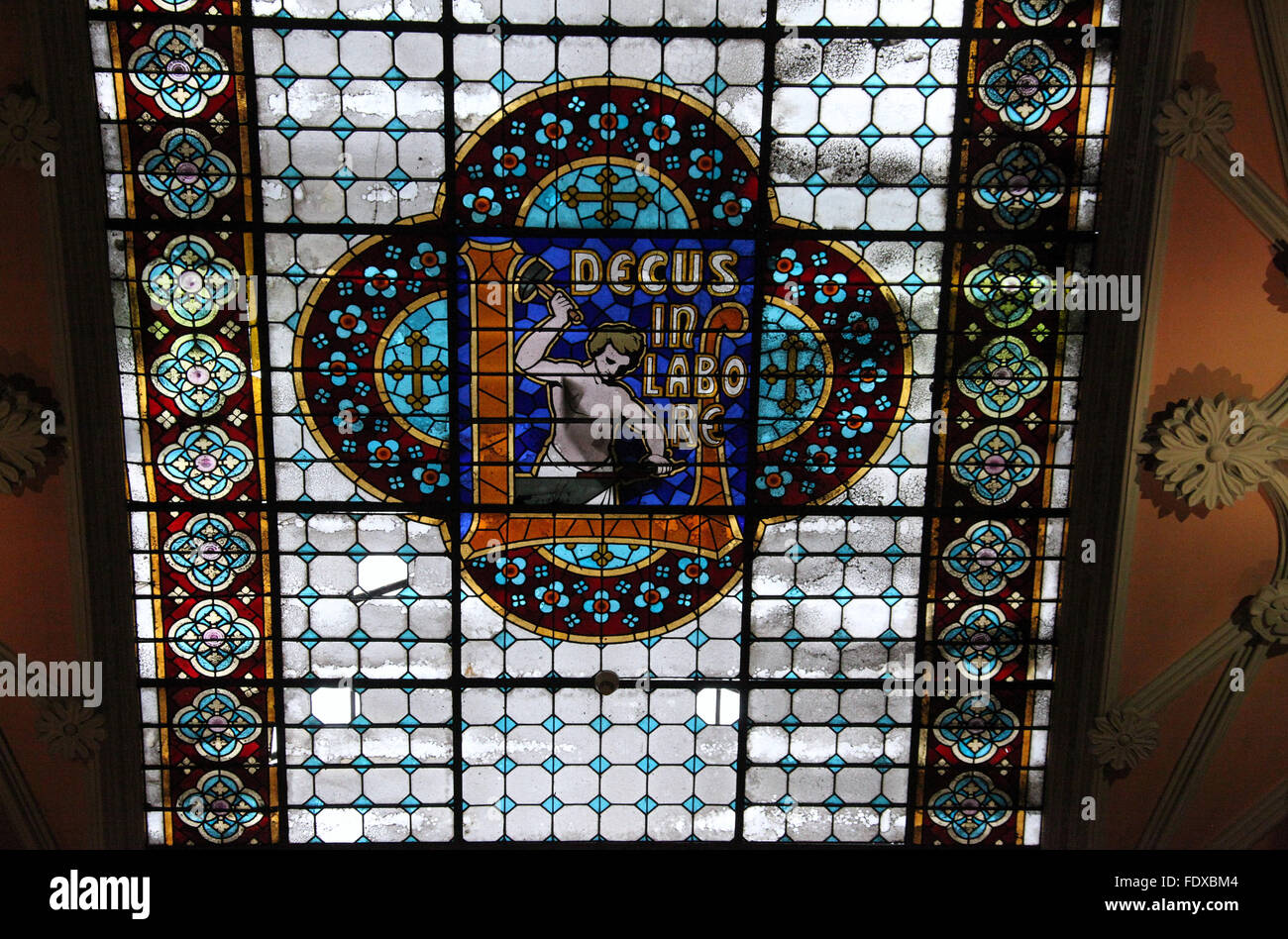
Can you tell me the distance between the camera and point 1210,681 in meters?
7.36

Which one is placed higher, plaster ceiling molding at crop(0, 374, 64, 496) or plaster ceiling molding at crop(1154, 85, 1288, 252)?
plaster ceiling molding at crop(1154, 85, 1288, 252)

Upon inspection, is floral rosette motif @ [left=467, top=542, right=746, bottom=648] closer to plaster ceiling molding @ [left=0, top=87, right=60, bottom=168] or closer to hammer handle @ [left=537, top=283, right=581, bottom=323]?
hammer handle @ [left=537, top=283, right=581, bottom=323]

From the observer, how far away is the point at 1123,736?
7.40 metres

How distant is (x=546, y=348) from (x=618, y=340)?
17.3 inches

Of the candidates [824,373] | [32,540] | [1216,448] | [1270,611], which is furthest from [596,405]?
[1270,611]

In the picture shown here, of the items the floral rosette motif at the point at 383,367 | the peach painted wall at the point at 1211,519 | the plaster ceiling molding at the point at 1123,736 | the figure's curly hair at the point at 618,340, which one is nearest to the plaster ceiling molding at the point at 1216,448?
the peach painted wall at the point at 1211,519

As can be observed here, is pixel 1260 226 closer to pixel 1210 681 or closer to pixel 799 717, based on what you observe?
pixel 1210 681

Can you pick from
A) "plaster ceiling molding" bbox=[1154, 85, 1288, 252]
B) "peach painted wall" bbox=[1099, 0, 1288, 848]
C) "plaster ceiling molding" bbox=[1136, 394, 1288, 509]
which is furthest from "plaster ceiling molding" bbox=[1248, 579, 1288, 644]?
"plaster ceiling molding" bbox=[1154, 85, 1288, 252]

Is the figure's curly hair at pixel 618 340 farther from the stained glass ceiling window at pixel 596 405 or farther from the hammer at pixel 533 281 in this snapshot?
the hammer at pixel 533 281

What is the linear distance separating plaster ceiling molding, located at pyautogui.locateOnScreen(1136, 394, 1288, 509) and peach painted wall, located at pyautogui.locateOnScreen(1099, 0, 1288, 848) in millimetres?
102

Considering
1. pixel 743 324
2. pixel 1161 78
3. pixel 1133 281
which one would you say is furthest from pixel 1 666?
pixel 1161 78

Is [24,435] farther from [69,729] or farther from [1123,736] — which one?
[1123,736]

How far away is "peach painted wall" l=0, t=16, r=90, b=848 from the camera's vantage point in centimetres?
669

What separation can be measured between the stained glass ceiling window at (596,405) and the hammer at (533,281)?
3 centimetres
